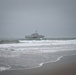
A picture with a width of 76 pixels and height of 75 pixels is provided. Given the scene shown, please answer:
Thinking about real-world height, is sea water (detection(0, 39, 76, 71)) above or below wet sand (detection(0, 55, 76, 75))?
above

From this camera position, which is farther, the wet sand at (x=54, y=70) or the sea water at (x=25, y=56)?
the sea water at (x=25, y=56)

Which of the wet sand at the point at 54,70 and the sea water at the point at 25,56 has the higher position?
the sea water at the point at 25,56

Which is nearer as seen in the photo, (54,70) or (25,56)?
(54,70)

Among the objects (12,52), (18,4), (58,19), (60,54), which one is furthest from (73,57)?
(18,4)

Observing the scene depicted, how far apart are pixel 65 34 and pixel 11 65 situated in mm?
2211

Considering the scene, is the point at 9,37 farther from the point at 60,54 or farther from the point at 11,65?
the point at 60,54

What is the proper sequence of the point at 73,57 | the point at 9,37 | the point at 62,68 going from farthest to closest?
the point at 9,37
the point at 73,57
the point at 62,68

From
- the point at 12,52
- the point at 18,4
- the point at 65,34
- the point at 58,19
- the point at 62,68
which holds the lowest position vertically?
the point at 62,68

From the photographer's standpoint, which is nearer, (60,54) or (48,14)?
(60,54)

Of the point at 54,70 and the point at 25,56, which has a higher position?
the point at 25,56

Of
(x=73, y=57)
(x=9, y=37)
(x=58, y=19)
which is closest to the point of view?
(x=73, y=57)

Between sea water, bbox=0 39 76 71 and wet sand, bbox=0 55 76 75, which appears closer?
wet sand, bbox=0 55 76 75

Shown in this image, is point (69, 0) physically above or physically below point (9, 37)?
above

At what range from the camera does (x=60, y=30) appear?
470 centimetres
